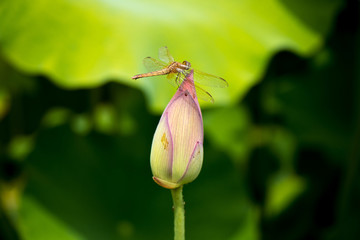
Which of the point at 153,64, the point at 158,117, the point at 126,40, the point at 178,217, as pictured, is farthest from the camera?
the point at 158,117

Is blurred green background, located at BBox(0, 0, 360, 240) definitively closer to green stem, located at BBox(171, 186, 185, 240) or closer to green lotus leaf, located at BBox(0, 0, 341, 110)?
green lotus leaf, located at BBox(0, 0, 341, 110)

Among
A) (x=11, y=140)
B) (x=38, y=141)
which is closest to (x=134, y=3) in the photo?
(x=38, y=141)

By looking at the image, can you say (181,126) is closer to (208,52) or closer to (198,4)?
(208,52)

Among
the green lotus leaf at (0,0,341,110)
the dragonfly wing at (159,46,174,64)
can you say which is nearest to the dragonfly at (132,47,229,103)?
the dragonfly wing at (159,46,174,64)

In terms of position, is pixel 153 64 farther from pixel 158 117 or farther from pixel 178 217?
pixel 158 117

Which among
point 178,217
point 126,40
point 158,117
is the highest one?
point 126,40

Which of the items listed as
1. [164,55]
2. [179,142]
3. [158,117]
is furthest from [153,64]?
[158,117]

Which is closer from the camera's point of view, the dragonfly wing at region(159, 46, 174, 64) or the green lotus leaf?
the dragonfly wing at region(159, 46, 174, 64)
